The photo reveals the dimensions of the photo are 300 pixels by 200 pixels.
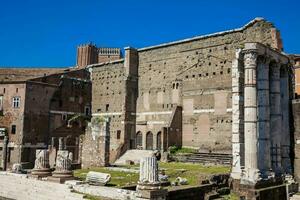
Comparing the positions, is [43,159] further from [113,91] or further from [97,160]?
[113,91]

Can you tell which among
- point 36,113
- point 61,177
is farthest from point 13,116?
point 61,177

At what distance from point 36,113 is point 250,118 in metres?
24.4

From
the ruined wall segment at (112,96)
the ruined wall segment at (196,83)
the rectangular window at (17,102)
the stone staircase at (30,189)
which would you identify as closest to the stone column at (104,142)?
the stone staircase at (30,189)

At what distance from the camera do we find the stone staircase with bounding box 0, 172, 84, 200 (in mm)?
15109

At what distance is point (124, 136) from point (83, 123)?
21.8ft

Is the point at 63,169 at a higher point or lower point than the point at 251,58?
lower

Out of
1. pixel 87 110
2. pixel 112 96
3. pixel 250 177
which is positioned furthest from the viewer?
pixel 87 110

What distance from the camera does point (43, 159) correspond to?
1822 cm

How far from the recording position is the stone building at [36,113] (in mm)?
34469

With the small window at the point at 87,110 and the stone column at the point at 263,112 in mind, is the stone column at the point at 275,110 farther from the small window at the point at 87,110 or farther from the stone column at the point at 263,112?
the small window at the point at 87,110

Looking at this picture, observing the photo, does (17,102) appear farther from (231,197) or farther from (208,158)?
(231,197)

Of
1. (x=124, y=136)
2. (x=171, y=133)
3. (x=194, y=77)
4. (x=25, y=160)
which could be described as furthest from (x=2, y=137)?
(x=194, y=77)

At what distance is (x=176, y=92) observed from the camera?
109 feet

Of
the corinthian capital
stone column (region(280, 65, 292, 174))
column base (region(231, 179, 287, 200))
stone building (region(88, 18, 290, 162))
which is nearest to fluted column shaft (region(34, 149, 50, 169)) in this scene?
column base (region(231, 179, 287, 200))
